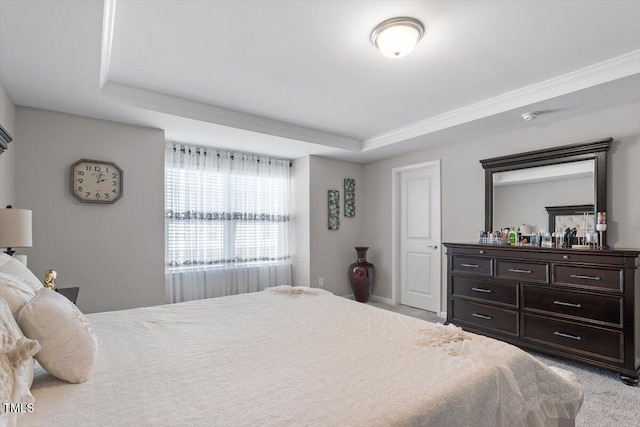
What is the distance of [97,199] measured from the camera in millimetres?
3322

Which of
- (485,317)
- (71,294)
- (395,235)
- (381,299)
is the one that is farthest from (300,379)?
(381,299)

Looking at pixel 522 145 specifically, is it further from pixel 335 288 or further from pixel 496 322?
pixel 335 288

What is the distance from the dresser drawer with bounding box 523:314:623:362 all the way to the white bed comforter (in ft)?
4.69

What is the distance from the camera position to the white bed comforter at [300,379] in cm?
101

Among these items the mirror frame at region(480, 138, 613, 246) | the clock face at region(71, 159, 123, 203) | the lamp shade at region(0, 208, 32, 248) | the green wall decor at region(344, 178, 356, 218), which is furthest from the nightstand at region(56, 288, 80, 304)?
the mirror frame at region(480, 138, 613, 246)

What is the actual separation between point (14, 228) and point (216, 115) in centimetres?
199

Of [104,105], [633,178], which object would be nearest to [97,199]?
[104,105]

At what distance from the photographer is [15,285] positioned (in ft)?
4.19

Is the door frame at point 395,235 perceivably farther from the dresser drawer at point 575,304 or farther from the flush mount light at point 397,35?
the flush mount light at point 397,35

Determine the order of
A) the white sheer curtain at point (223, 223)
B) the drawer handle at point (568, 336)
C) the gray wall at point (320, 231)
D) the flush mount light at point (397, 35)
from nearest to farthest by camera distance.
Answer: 1. the flush mount light at point (397, 35)
2. the drawer handle at point (568, 336)
3. the white sheer curtain at point (223, 223)
4. the gray wall at point (320, 231)

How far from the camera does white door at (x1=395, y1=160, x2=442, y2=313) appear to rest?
4.61m

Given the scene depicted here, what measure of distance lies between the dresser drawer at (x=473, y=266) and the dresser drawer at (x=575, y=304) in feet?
1.23

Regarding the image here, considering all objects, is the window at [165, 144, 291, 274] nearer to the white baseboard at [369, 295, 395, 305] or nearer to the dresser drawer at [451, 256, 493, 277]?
the white baseboard at [369, 295, 395, 305]

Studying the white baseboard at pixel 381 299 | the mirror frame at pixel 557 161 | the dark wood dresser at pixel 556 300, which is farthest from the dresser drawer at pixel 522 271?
the white baseboard at pixel 381 299
